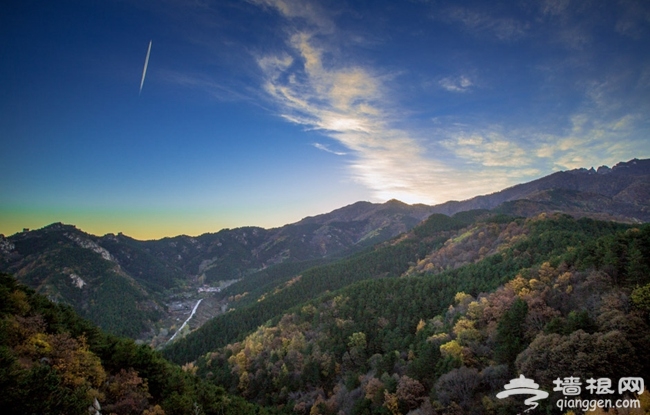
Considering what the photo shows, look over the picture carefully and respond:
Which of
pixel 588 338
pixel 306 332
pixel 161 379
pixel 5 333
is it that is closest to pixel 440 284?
pixel 306 332

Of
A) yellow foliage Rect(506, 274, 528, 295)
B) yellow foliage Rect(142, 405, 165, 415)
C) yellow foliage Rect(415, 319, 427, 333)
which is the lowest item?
yellow foliage Rect(415, 319, 427, 333)

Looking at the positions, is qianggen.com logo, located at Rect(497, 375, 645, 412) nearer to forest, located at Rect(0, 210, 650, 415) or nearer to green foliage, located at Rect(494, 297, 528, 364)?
forest, located at Rect(0, 210, 650, 415)

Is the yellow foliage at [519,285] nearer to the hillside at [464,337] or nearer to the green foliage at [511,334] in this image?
the hillside at [464,337]

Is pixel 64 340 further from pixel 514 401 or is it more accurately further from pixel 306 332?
pixel 306 332

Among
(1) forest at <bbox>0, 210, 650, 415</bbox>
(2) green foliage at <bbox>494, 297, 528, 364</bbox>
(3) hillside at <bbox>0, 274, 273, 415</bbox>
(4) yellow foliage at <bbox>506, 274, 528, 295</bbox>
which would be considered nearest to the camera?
(3) hillside at <bbox>0, 274, 273, 415</bbox>

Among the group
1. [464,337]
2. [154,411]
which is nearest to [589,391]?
[464,337]

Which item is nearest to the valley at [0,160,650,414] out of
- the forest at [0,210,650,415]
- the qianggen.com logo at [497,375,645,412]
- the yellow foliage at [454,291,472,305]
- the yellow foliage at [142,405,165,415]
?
the forest at [0,210,650,415]

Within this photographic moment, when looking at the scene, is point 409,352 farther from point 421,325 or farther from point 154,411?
point 154,411

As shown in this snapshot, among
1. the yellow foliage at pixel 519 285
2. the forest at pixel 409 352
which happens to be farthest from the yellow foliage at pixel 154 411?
the yellow foliage at pixel 519 285

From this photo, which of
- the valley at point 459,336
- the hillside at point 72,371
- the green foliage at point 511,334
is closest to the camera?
the hillside at point 72,371
